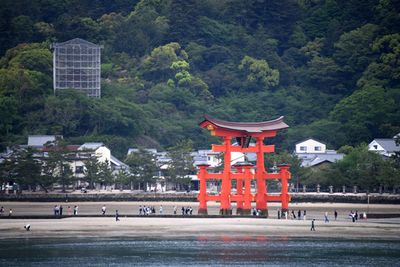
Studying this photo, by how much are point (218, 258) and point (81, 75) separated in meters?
69.6

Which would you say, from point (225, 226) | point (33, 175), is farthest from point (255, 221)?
point (33, 175)

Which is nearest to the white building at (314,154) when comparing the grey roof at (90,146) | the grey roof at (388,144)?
the grey roof at (388,144)

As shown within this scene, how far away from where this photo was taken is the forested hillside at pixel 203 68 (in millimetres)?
115500

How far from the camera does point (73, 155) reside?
331 feet

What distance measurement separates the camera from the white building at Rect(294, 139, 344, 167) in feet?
342

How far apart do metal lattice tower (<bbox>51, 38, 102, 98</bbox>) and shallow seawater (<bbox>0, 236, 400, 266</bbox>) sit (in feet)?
201

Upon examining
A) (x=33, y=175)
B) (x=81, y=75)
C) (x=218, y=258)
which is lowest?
(x=218, y=258)

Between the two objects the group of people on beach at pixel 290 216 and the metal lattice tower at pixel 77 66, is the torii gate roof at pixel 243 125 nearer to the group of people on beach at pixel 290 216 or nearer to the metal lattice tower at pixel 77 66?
the group of people on beach at pixel 290 216

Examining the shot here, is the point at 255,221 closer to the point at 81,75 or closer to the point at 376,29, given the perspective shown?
the point at 81,75

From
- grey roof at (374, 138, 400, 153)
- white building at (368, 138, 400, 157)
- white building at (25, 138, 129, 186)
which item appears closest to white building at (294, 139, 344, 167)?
white building at (368, 138, 400, 157)

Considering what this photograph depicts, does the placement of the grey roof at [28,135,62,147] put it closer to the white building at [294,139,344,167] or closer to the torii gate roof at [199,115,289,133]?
the white building at [294,139,344,167]

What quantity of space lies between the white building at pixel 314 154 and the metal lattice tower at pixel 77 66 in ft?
67.5

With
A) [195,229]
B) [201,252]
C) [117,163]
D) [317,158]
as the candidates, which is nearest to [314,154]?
[317,158]

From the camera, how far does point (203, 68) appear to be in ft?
444
